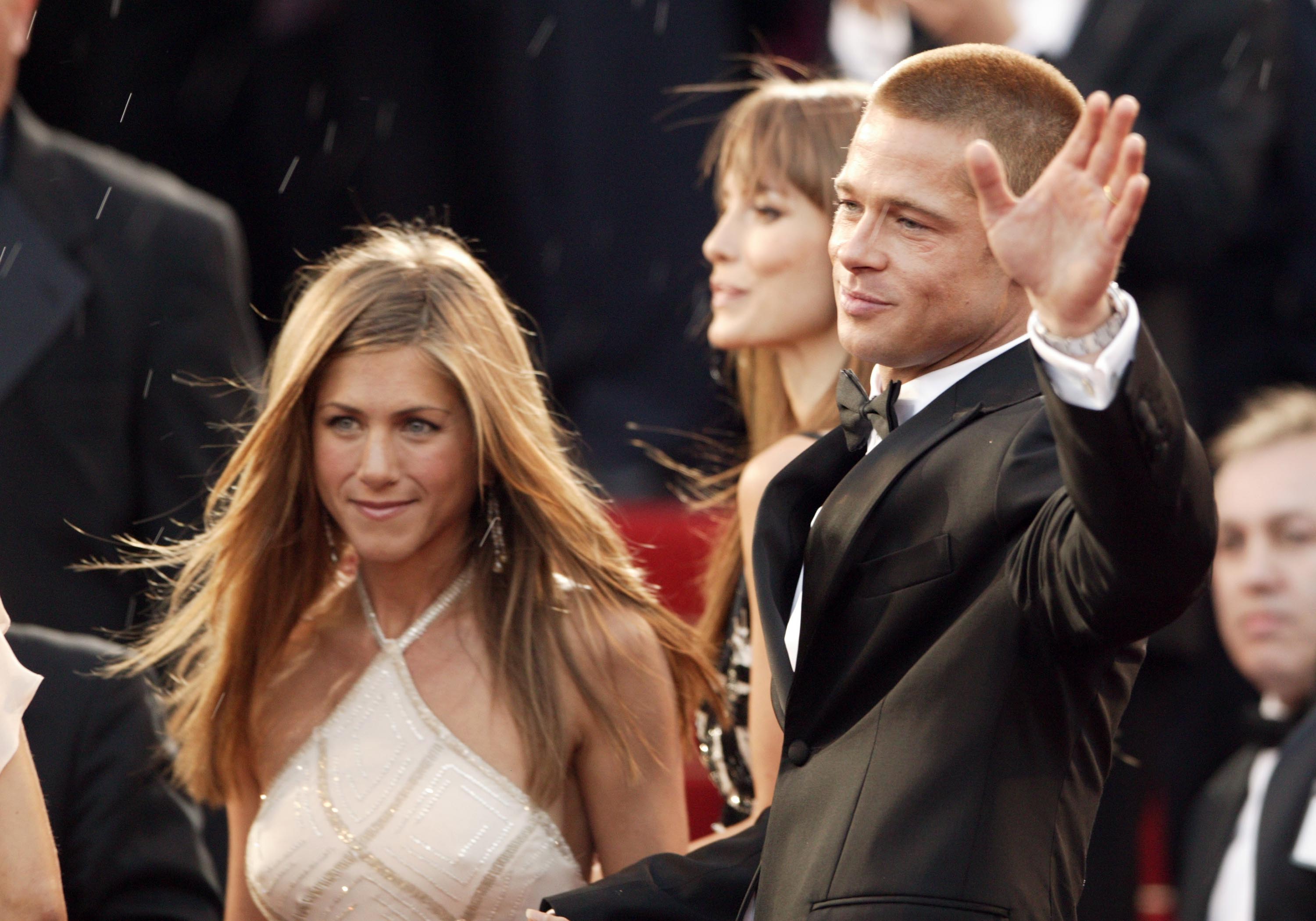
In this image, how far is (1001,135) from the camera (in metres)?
1.96

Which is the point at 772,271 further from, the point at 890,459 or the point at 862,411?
the point at 890,459

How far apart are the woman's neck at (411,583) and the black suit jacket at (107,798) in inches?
17.1

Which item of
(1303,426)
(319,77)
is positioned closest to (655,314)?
(319,77)

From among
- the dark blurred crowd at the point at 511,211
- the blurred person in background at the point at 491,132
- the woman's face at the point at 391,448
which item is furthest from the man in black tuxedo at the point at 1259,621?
the woman's face at the point at 391,448

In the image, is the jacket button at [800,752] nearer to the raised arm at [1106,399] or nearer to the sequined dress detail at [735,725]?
the raised arm at [1106,399]

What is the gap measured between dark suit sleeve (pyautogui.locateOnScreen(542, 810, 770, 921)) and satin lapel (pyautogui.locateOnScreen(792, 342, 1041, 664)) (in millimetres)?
376

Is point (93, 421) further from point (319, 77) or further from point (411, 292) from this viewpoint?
point (319, 77)

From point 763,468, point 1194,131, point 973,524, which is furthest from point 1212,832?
point 973,524

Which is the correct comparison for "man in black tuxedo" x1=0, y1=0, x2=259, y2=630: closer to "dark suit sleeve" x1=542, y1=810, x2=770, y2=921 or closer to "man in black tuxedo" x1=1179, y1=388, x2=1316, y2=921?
"dark suit sleeve" x1=542, y1=810, x2=770, y2=921

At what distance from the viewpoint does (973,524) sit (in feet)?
6.14

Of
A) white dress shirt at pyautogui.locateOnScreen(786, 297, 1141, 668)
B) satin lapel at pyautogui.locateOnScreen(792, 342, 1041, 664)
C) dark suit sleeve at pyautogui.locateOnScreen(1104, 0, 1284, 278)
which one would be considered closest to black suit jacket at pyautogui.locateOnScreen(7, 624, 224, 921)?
satin lapel at pyautogui.locateOnScreen(792, 342, 1041, 664)

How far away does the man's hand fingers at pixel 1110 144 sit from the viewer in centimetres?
163

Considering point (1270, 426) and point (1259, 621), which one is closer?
point (1259, 621)

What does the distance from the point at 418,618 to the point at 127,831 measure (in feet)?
1.82
